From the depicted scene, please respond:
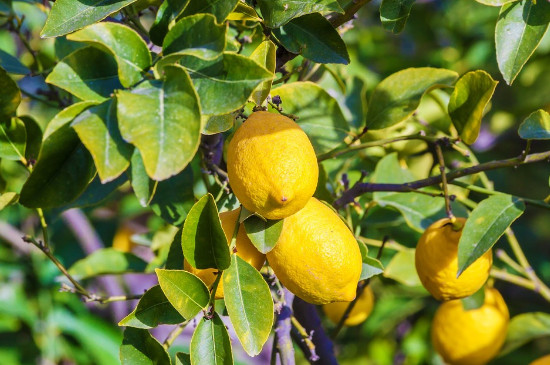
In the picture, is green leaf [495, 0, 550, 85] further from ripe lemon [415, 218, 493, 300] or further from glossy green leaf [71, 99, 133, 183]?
glossy green leaf [71, 99, 133, 183]

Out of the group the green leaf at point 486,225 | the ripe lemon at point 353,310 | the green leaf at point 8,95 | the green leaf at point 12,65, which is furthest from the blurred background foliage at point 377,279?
the green leaf at point 8,95

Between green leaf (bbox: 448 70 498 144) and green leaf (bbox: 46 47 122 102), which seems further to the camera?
green leaf (bbox: 448 70 498 144)

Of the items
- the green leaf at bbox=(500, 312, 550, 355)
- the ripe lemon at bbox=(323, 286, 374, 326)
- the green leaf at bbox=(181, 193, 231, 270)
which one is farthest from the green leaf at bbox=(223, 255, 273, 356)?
the green leaf at bbox=(500, 312, 550, 355)

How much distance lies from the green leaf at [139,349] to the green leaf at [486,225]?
0.33 metres

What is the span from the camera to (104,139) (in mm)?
514

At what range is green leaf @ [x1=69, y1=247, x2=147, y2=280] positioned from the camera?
1.04 m

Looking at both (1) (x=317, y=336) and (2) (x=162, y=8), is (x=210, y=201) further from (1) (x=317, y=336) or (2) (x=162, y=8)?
(1) (x=317, y=336)

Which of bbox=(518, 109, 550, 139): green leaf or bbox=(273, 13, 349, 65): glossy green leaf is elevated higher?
bbox=(273, 13, 349, 65): glossy green leaf

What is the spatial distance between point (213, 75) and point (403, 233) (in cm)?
69

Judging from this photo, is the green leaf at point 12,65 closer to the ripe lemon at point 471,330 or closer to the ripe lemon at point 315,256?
the ripe lemon at point 315,256

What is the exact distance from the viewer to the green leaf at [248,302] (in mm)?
622

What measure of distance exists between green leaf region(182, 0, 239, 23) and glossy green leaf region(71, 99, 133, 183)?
0.13m

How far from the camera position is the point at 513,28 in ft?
2.31

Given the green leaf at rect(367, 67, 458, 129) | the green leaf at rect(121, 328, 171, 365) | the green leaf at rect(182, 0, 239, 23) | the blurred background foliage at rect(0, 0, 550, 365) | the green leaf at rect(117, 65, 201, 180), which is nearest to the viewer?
the green leaf at rect(117, 65, 201, 180)
